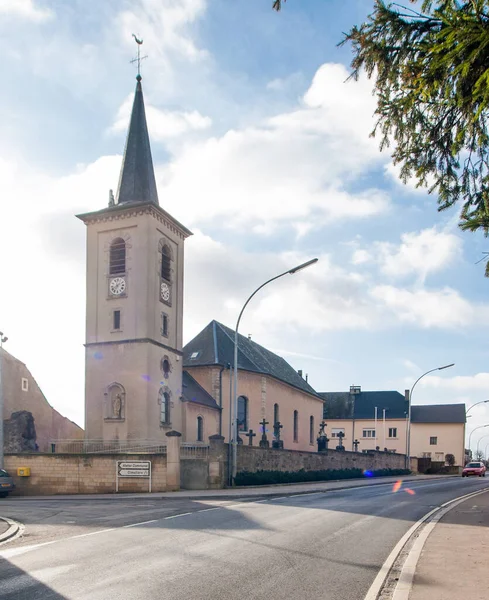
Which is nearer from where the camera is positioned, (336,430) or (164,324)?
(164,324)

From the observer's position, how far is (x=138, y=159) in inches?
1602

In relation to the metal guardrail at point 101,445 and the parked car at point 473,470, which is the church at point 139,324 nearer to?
the metal guardrail at point 101,445

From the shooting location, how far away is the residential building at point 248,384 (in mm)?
45281

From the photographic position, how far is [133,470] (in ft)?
86.5

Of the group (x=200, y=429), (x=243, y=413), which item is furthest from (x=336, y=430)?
(x=200, y=429)

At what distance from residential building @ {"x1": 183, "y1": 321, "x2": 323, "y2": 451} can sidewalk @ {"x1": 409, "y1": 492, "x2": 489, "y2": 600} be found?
26.4 meters

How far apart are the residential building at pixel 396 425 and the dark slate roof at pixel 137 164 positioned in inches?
2100

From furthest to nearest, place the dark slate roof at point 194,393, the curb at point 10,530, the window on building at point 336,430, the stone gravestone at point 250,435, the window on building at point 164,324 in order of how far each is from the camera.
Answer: the window on building at point 336,430
the stone gravestone at point 250,435
the dark slate roof at point 194,393
the window on building at point 164,324
the curb at point 10,530

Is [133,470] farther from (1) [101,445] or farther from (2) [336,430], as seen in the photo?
(2) [336,430]

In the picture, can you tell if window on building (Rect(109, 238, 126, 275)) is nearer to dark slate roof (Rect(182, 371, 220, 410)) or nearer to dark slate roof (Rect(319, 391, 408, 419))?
dark slate roof (Rect(182, 371, 220, 410))

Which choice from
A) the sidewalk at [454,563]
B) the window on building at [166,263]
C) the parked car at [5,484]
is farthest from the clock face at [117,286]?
the sidewalk at [454,563]

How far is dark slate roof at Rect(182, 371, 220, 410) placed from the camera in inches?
1615

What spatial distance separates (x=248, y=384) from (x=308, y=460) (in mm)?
8615

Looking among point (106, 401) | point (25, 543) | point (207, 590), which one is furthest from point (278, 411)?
point (207, 590)
